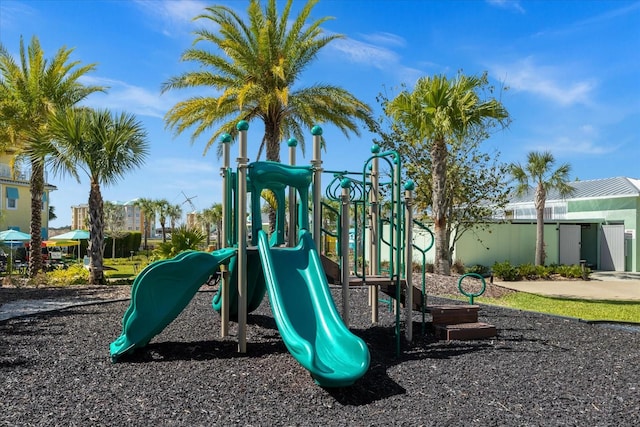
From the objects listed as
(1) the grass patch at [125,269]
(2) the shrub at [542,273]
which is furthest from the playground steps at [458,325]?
(1) the grass patch at [125,269]

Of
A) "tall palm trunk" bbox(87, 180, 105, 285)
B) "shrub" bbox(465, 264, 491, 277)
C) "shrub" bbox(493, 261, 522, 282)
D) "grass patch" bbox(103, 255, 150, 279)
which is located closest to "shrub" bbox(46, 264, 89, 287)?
"tall palm trunk" bbox(87, 180, 105, 285)

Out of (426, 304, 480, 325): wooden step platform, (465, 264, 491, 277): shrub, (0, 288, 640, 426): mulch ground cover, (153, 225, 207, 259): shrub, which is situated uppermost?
(153, 225, 207, 259): shrub

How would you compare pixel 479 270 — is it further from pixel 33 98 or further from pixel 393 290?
pixel 33 98

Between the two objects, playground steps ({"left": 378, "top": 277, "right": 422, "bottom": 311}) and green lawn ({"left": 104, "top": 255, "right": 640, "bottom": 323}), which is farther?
green lawn ({"left": 104, "top": 255, "right": 640, "bottom": 323})

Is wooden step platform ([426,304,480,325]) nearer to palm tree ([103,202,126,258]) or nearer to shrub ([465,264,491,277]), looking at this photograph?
shrub ([465,264,491,277])

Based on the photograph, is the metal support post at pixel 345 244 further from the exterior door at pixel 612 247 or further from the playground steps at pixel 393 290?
the exterior door at pixel 612 247

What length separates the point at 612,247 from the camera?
24422mm

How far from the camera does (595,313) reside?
10.6m

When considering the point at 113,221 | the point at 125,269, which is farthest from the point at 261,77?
the point at 113,221

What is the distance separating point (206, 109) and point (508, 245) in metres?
14.0

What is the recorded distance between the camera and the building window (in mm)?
34219

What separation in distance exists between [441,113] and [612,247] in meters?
15.2

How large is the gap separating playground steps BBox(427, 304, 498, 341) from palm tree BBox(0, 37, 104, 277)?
13.7m

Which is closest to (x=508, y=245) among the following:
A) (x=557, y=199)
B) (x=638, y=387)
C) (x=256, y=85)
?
(x=557, y=199)
